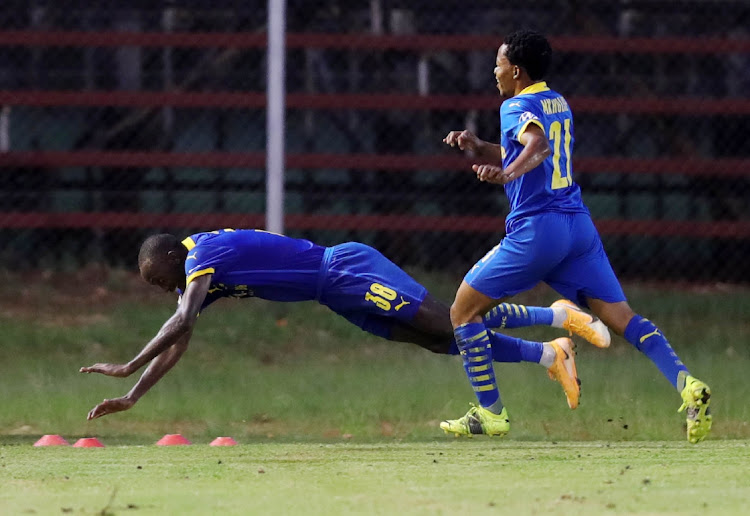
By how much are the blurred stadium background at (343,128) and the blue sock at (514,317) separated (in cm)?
458

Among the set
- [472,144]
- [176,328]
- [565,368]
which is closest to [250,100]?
[565,368]

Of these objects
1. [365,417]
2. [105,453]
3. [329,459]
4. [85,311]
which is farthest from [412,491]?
[85,311]

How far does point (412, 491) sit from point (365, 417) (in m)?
3.80

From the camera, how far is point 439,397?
9.18 m

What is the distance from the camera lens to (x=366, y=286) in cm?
727

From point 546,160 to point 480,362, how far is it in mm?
1007

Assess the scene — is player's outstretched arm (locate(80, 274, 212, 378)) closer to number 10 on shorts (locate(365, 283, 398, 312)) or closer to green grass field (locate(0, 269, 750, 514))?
green grass field (locate(0, 269, 750, 514))

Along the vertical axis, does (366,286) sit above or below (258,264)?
below

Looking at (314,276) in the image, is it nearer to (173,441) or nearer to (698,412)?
(173,441)

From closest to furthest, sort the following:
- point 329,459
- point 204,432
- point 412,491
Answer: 1. point 412,491
2. point 329,459
3. point 204,432

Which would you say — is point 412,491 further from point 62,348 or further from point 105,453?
point 62,348

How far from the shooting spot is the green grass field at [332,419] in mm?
5012

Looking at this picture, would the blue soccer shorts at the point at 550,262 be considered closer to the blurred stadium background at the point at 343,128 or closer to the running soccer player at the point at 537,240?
the running soccer player at the point at 537,240

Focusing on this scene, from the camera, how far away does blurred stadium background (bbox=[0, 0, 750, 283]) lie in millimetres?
12234
